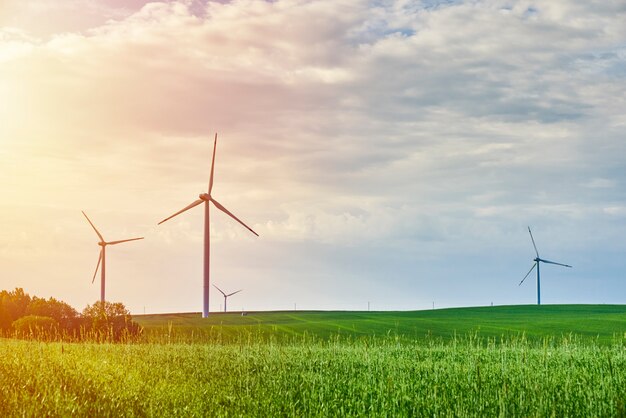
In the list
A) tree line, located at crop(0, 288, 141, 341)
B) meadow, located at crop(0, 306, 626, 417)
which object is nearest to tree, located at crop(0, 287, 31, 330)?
tree line, located at crop(0, 288, 141, 341)

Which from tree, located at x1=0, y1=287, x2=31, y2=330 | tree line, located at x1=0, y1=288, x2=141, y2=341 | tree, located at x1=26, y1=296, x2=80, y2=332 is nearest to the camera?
tree line, located at x1=0, y1=288, x2=141, y2=341

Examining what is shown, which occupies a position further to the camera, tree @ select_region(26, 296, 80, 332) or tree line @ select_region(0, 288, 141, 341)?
tree @ select_region(26, 296, 80, 332)

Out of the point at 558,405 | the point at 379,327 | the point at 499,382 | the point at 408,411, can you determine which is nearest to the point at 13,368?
the point at 408,411

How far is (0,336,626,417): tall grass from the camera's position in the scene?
15203 mm

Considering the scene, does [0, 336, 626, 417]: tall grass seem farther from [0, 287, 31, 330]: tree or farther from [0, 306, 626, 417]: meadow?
[0, 287, 31, 330]: tree

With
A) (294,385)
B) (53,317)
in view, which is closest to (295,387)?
(294,385)

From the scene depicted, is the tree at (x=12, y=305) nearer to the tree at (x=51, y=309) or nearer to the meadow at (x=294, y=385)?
the tree at (x=51, y=309)

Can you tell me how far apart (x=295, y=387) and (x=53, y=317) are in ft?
233

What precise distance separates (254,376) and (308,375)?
1.71m

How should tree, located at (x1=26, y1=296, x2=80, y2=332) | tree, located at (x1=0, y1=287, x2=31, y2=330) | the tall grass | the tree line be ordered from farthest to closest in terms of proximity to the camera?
1. tree, located at (x1=0, y1=287, x2=31, y2=330)
2. tree, located at (x1=26, y1=296, x2=80, y2=332)
3. the tree line
4. the tall grass

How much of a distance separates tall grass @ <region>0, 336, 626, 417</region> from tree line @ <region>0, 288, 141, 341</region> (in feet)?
121

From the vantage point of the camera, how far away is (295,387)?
18750mm

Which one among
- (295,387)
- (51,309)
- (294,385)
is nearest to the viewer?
(295,387)

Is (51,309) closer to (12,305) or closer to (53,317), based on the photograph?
(53,317)
